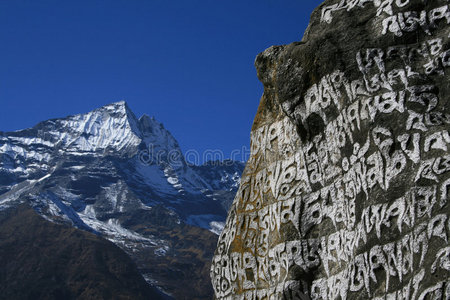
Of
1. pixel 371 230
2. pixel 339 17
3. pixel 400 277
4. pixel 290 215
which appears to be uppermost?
pixel 339 17

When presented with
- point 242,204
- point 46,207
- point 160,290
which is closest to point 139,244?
point 46,207

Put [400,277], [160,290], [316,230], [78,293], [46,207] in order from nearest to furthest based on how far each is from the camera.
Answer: [400,277]
[316,230]
[78,293]
[160,290]
[46,207]

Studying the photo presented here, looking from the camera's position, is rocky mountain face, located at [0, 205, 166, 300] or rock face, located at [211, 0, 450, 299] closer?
rock face, located at [211, 0, 450, 299]

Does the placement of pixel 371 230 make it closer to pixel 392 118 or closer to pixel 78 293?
pixel 392 118

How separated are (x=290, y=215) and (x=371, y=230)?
7.34 feet

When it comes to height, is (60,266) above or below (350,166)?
above

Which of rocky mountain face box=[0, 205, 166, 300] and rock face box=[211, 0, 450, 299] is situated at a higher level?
rocky mountain face box=[0, 205, 166, 300]

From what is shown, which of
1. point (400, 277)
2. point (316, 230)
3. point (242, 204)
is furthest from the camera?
point (242, 204)

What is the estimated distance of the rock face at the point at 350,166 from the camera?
7195 millimetres

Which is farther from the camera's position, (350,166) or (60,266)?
(60,266)

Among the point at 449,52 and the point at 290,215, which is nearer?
the point at 449,52

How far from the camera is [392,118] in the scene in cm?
798

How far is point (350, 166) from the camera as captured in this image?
28.2 ft

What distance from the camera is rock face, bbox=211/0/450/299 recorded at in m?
7.20
